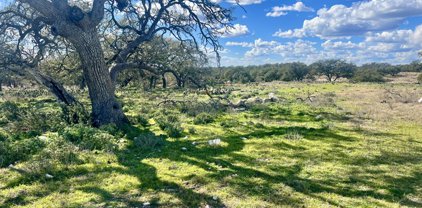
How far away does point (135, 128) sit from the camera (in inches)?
490

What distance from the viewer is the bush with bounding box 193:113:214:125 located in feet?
46.8

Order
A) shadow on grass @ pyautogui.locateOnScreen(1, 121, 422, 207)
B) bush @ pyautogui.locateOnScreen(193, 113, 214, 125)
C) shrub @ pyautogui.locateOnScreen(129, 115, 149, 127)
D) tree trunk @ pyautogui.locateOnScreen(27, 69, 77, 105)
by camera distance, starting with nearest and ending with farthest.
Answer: shadow on grass @ pyautogui.locateOnScreen(1, 121, 422, 207) < shrub @ pyautogui.locateOnScreen(129, 115, 149, 127) < tree trunk @ pyautogui.locateOnScreen(27, 69, 77, 105) < bush @ pyautogui.locateOnScreen(193, 113, 214, 125)

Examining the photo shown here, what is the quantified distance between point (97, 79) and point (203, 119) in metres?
4.67

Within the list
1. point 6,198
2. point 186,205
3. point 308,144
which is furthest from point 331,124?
point 6,198

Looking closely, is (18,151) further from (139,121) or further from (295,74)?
(295,74)

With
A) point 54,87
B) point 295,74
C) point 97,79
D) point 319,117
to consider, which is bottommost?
point 319,117

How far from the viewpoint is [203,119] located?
14.5 meters

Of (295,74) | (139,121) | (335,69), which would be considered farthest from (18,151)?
(335,69)

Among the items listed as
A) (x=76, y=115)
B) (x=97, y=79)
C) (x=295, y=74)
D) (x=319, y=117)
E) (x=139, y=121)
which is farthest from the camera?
(x=295, y=74)

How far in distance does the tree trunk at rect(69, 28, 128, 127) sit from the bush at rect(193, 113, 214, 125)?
123 inches

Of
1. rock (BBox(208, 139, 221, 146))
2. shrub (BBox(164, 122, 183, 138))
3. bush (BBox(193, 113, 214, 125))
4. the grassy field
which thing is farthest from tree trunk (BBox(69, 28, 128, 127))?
rock (BBox(208, 139, 221, 146))

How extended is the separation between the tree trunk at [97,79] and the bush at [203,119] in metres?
3.13

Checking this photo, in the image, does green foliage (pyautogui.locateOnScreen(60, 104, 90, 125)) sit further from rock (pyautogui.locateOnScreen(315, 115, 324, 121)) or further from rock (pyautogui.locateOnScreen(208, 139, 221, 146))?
rock (pyautogui.locateOnScreen(315, 115, 324, 121))

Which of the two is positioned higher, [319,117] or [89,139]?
[89,139]
